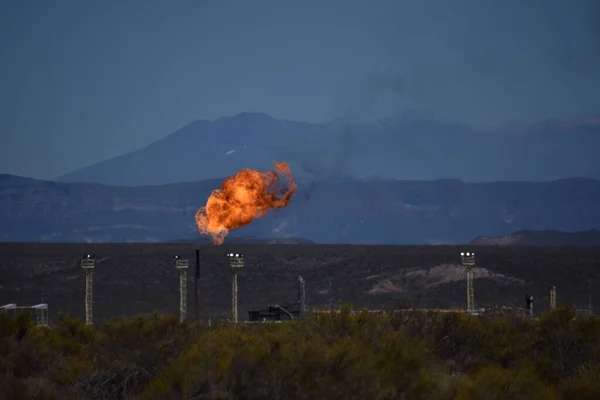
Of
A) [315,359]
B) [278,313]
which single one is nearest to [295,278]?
[278,313]

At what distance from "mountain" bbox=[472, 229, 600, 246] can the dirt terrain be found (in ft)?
216

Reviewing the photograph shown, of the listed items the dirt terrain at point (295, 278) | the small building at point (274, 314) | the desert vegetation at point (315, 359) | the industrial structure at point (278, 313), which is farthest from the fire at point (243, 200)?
the dirt terrain at point (295, 278)

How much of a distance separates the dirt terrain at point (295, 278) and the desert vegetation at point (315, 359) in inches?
1490

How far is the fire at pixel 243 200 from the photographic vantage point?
33562 millimetres

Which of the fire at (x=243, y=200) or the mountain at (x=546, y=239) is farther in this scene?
the mountain at (x=546, y=239)

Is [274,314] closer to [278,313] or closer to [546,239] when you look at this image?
[278,313]

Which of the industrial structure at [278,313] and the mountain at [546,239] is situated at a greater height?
the mountain at [546,239]

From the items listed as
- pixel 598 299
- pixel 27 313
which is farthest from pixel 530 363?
pixel 598 299

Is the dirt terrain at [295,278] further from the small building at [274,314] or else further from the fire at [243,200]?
the fire at [243,200]

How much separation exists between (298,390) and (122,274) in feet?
252

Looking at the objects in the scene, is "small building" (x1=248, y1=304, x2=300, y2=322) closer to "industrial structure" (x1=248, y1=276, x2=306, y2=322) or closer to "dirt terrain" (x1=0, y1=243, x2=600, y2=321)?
"industrial structure" (x1=248, y1=276, x2=306, y2=322)

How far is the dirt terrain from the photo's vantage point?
75000 mm

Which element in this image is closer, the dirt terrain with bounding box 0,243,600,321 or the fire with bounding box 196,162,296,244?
the fire with bounding box 196,162,296,244

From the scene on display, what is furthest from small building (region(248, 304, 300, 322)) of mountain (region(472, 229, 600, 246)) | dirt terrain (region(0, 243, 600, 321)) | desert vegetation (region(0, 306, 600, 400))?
mountain (region(472, 229, 600, 246))
